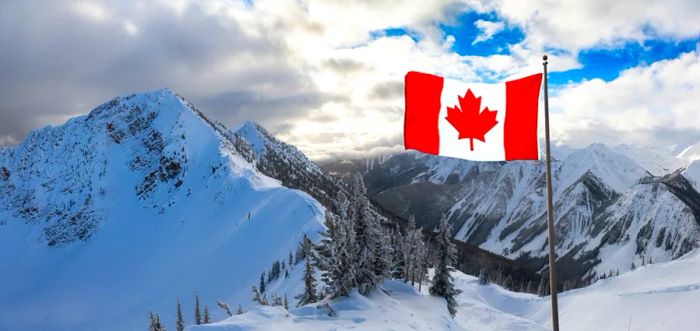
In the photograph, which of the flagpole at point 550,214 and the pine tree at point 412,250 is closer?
the flagpole at point 550,214

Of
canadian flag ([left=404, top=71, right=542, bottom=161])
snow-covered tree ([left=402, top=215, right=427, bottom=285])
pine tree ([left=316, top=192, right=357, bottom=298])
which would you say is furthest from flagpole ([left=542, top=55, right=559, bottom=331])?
snow-covered tree ([left=402, top=215, right=427, bottom=285])

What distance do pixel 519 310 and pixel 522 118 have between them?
4021 inches

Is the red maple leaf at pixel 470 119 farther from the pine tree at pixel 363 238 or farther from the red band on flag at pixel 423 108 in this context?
the pine tree at pixel 363 238

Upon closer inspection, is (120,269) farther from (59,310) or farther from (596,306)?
(596,306)

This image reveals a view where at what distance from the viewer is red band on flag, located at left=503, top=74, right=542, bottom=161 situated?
15.9 metres

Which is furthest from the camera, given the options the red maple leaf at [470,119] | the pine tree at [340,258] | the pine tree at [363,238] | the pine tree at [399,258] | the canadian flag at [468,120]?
the pine tree at [399,258]

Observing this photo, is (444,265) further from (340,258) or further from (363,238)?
(340,258)

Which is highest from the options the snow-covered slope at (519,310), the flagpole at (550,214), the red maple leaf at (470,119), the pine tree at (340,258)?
the red maple leaf at (470,119)

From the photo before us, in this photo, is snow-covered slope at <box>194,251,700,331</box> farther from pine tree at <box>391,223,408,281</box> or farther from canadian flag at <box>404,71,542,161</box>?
canadian flag at <box>404,71,542,161</box>

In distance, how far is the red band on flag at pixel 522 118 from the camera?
15.9 meters

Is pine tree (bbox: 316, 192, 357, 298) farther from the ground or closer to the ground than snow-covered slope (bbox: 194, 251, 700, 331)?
farther from the ground

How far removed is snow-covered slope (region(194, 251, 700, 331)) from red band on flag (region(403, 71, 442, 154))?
14.5m

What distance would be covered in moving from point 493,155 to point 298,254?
104739 mm

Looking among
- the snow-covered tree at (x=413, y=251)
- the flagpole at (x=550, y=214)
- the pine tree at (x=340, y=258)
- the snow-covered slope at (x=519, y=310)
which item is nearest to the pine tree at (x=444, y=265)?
the snow-covered slope at (x=519, y=310)
